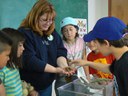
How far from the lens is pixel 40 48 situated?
61.7 inches

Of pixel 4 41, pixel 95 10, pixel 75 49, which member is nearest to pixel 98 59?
pixel 75 49

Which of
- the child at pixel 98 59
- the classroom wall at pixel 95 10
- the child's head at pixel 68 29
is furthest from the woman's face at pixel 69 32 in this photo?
the classroom wall at pixel 95 10

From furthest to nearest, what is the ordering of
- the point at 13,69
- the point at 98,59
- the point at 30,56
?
1. the point at 98,59
2. the point at 30,56
3. the point at 13,69

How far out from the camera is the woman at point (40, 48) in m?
1.53

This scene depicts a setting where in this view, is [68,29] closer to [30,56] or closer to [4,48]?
[30,56]

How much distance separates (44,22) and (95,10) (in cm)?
175

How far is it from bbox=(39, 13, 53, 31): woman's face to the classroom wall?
4.97ft

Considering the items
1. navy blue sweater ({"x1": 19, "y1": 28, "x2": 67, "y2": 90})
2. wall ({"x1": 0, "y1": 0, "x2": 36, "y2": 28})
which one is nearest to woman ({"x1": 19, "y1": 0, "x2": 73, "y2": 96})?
navy blue sweater ({"x1": 19, "y1": 28, "x2": 67, "y2": 90})

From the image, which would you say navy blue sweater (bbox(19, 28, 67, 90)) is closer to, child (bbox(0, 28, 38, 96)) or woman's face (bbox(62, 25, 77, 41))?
child (bbox(0, 28, 38, 96))

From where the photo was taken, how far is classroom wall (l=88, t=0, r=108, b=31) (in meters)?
3.06

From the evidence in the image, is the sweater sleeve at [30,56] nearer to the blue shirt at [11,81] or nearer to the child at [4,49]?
the blue shirt at [11,81]

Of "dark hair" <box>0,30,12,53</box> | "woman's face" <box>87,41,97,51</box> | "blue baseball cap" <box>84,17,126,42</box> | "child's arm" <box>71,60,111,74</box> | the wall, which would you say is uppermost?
the wall

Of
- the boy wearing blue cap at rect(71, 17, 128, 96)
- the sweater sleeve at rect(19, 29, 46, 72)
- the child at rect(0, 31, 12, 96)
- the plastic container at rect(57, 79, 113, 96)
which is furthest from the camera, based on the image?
the sweater sleeve at rect(19, 29, 46, 72)

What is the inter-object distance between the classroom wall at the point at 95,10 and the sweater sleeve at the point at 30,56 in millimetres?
1606
